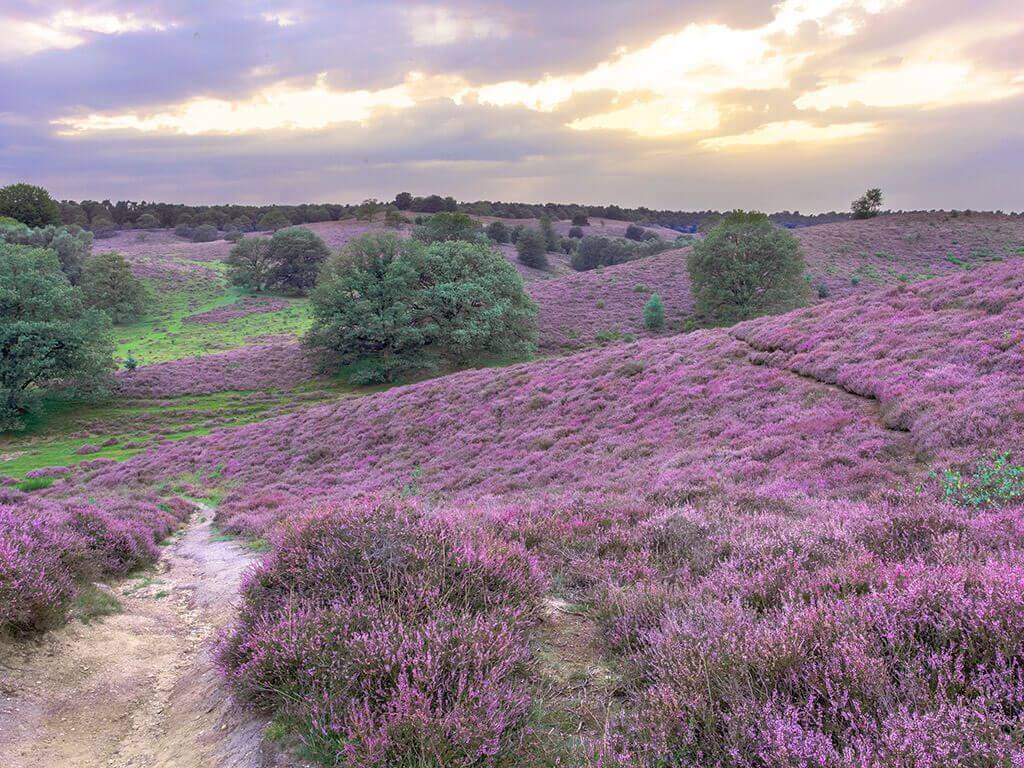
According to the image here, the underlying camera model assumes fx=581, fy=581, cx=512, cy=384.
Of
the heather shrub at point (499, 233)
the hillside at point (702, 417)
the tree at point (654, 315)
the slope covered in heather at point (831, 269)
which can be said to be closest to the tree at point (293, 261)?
the slope covered in heather at point (831, 269)

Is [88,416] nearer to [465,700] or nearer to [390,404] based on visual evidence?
[390,404]

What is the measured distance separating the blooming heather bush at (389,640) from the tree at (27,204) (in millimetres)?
118646

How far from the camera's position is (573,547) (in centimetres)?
746

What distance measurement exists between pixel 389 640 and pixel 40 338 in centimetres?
5019

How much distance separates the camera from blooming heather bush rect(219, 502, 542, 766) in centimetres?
346

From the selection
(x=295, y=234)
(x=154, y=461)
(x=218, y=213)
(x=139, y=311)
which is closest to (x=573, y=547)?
(x=154, y=461)

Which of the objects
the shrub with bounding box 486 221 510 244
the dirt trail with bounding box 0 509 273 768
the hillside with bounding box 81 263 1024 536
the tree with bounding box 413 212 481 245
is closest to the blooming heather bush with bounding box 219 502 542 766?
the dirt trail with bounding box 0 509 273 768

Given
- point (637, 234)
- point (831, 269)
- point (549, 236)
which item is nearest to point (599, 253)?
point (549, 236)

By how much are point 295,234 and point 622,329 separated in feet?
192

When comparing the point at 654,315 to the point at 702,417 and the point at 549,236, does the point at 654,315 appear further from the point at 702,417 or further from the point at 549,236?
the point at 549,236

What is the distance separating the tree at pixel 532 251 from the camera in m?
110

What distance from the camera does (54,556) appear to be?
7492mm

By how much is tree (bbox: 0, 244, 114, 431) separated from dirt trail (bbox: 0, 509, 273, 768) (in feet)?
146

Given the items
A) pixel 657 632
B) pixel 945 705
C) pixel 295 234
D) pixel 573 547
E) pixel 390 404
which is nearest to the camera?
pixel 945 705
